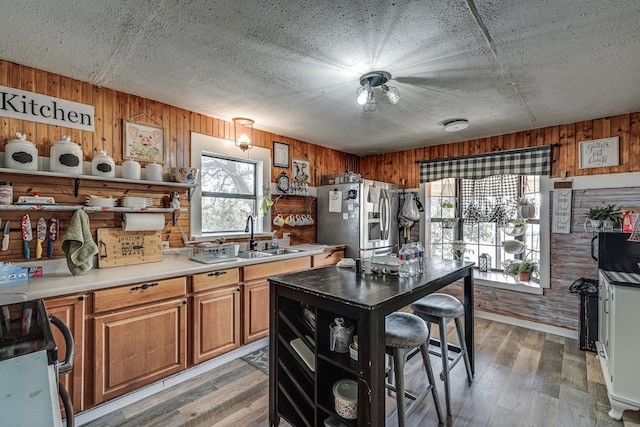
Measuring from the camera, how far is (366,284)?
66.8 inches

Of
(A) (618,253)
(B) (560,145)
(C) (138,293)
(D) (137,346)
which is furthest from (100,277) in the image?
(B) (560,145)

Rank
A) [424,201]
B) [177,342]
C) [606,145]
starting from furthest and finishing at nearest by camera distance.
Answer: [424,201], [606,145], [177,342]

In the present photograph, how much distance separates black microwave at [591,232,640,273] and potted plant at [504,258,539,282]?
107 cm

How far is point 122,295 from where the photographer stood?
200cm

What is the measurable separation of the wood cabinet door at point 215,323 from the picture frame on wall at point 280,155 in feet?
5.66

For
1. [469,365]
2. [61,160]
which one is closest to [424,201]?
[469,365]

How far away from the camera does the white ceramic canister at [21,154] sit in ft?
6.44

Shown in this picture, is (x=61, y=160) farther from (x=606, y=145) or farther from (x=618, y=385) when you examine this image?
(x=606, y=145)

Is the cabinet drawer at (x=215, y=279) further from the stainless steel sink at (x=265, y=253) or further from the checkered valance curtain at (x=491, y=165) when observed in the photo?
the checkered valance curtain at (x=491, y=165)

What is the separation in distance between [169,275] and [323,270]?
3.74 ft

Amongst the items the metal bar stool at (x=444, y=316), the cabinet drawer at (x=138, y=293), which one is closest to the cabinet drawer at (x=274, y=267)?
the cabinet drawer at (x=138, y=293)

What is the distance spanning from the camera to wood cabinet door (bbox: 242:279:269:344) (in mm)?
2723

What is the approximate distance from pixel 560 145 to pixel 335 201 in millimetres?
2602

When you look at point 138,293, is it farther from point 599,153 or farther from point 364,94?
point 599,153
